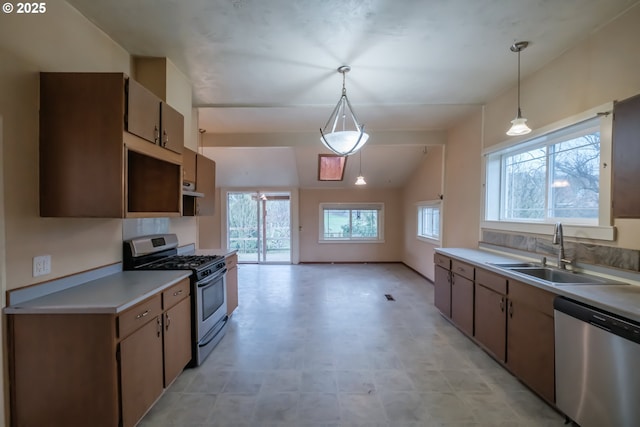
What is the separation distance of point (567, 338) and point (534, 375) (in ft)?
1.62

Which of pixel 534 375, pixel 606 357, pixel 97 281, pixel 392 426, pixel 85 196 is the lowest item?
pixel 392 426

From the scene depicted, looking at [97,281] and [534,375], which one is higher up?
[97,281]

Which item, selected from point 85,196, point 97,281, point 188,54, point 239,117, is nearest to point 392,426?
point 97,281

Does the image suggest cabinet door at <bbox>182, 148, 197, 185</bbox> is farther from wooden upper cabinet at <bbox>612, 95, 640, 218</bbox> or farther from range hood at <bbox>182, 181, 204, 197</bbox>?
wooden upper cabinet at <bbox>612, 95, 640, 218</bbox>

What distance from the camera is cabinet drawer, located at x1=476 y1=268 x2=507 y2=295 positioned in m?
2.40

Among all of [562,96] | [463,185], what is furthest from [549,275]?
[463,185]

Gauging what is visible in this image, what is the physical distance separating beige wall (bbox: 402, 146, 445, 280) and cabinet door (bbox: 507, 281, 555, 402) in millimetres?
3084

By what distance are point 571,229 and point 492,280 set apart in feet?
2.49

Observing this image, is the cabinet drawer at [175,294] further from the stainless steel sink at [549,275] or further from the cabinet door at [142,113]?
the stainless steel sink at [549,275]

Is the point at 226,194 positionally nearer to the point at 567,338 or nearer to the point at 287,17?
the point at 287,17

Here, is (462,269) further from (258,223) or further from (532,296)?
(258,223)

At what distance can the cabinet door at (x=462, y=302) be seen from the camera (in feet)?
9.52

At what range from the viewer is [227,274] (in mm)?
3342

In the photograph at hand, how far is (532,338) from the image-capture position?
6.79ft
